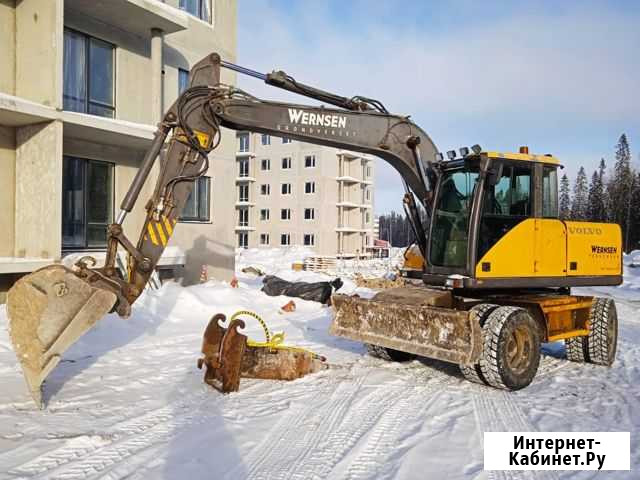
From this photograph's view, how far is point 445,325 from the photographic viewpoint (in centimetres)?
634

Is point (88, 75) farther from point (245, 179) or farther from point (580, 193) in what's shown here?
point (580, 193)

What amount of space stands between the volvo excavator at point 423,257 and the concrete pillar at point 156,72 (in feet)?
24.5

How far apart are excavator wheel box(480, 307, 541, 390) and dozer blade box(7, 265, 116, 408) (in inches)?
183

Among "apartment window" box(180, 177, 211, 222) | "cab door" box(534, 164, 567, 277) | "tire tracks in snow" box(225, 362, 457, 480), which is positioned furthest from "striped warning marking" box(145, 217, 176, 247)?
"apartment window" box(180, 177, 211, 222)

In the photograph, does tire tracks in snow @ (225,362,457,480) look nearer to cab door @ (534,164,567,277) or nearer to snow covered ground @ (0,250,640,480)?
snow covered ground @ (0,250,640,480)

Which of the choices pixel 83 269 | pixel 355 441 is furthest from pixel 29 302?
pixel 355 441

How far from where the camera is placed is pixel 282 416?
17.4 ft

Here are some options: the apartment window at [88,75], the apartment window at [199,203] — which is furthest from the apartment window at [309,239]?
the apartment window at [88,75]

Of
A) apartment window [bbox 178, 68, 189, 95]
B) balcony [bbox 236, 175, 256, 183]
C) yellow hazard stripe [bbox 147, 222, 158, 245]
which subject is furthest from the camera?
balcony [bbox 236, 175, 256, 183]

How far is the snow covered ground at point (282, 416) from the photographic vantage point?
420 centimetres

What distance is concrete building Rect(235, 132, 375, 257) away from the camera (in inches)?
1875

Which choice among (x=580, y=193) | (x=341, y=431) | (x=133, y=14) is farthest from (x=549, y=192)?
(x=580, y=193)

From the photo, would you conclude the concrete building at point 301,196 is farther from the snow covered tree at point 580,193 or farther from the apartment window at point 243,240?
the snow covered tree at point 580,193

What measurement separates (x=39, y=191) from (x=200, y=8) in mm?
8475
